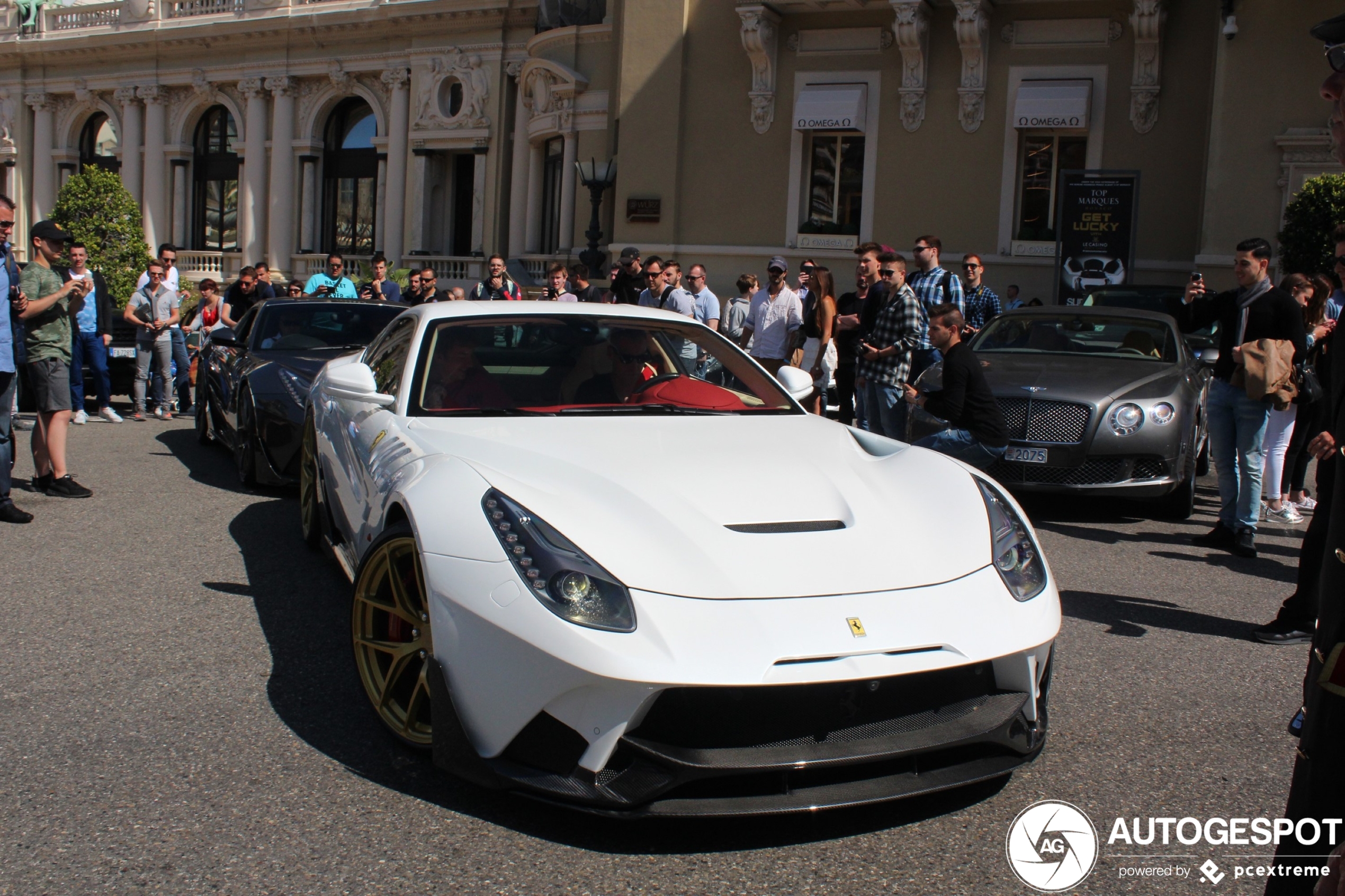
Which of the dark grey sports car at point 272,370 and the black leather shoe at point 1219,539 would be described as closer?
the black leather shoe at point 1219,539

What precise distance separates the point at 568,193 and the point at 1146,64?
1227cm

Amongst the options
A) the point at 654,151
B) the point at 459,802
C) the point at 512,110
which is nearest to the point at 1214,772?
the point at 459,802

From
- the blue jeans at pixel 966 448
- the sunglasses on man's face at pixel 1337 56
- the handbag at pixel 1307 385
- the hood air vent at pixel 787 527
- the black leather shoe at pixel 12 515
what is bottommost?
the black leather shoe at pixel 12 515

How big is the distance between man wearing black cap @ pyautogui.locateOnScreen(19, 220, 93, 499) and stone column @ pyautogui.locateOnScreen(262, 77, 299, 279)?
92.7 ft

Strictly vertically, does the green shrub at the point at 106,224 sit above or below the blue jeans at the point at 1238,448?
above

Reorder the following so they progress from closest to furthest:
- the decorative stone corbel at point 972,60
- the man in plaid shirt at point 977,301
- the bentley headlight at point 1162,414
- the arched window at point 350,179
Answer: the bentley headlight at point 1162,414, the man in plaid shirt at point 977,301, the decorative stone corbel at point 972,60, the arched window at point 350,179

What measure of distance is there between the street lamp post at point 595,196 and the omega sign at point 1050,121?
8375 millimetres

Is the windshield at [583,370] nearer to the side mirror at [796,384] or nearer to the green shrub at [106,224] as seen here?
the side mirror at [796,384]

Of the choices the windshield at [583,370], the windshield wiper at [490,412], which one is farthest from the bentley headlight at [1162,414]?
the windshield wiper at [490,412]

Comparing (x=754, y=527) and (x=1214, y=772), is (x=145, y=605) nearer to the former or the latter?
(x=754, y=527)

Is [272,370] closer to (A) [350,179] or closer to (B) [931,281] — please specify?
(B) [931,281]

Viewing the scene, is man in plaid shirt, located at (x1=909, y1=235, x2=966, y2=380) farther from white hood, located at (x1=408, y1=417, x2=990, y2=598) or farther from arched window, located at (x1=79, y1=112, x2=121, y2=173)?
arched window, located at (x1=79, y1=112, x2=121, y2=173)

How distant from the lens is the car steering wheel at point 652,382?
4.60 m

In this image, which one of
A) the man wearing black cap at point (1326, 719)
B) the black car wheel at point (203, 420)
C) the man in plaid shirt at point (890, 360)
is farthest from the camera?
the black car wheel at point (203, 420)
